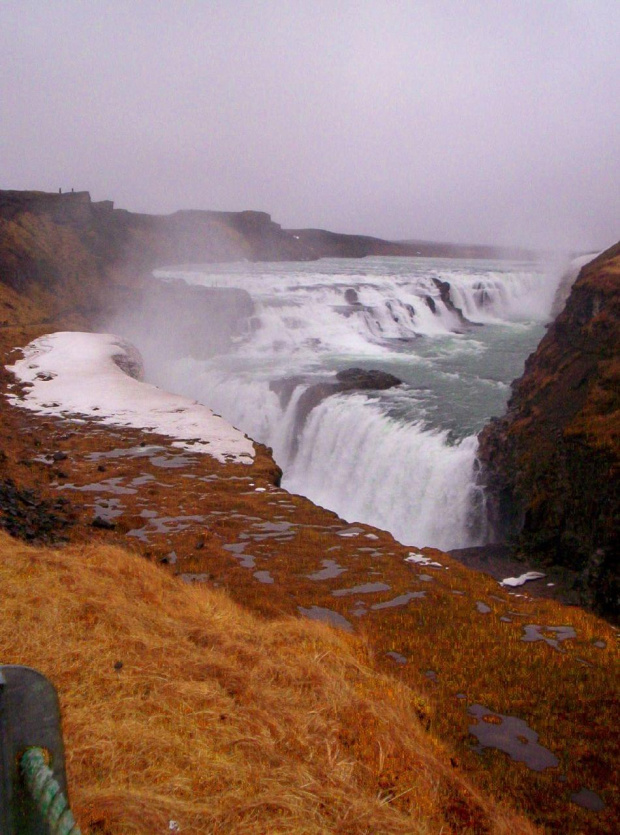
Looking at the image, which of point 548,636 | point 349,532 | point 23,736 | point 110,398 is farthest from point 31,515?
point 110,398

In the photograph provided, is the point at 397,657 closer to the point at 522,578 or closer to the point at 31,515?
the point at 31,515

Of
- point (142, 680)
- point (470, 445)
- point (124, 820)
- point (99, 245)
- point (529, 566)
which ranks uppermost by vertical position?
point (99, 245)

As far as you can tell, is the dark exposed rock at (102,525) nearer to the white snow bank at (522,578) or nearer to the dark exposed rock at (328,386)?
the white snow bank at (522,578)

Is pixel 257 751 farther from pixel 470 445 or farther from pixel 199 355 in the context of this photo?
pixel 199 355

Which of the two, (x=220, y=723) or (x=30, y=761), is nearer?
(x=30, y=761)

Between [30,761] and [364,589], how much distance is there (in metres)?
6.27

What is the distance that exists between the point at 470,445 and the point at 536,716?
37.0ft

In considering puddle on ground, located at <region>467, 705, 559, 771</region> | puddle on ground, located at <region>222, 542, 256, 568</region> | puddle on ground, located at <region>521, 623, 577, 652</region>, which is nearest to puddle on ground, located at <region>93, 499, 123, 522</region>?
puddle on ground, located at <region>222, 542, 256, 568</region>

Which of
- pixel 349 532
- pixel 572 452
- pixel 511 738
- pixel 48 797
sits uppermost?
pixel 48 797

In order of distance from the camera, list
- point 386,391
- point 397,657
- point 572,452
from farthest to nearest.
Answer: point 386,391 < point 572,452 < point 397,657

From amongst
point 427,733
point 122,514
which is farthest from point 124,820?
point 122,514

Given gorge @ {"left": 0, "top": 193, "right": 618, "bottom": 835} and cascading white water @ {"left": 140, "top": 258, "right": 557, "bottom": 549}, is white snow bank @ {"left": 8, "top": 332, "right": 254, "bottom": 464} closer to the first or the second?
gorge @ {"left": 0, "top": 193, "right": 618, "bottom": 835}

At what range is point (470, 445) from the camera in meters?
16.1

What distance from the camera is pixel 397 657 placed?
6102 mm
